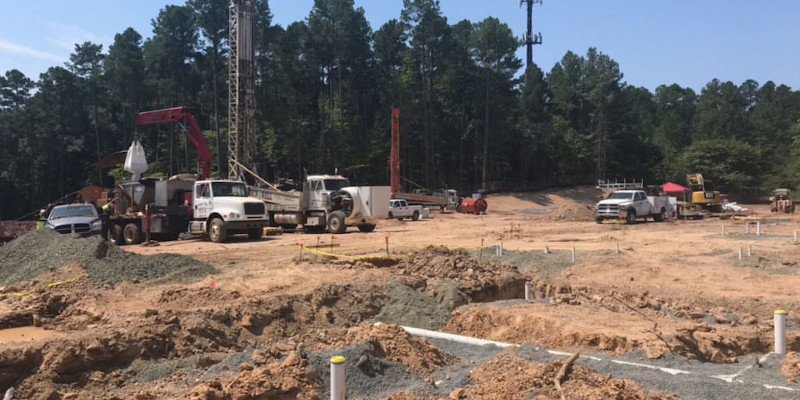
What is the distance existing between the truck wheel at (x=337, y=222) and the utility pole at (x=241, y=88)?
858 cm

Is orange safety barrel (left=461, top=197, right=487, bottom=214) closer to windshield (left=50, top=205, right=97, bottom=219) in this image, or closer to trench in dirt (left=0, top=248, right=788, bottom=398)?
windshield (left=50, top=205, right=97, bottom=219)

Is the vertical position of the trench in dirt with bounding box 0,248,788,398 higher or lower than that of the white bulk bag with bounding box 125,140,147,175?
lower

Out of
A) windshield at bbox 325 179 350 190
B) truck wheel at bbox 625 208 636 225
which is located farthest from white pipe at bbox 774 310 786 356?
truck wheel at bbox 625 208 636 225

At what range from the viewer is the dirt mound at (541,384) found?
5.23 metres

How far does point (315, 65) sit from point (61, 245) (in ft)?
159

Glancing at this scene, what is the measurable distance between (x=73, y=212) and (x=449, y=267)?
610 inches

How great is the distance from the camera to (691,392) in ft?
17.7

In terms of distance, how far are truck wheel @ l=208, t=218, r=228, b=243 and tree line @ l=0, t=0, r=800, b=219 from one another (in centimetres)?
2990

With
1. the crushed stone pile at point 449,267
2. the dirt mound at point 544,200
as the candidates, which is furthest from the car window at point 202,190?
the dirt mound at point 544,200

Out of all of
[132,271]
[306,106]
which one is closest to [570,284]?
[132,271]

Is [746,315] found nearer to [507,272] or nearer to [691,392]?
[507,272]

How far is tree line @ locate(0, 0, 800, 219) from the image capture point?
55.4 m

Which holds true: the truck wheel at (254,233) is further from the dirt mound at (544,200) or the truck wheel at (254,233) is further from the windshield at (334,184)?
the dirt mound at (544,200)

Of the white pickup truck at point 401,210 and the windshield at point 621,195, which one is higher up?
the windshield at point 621,195
